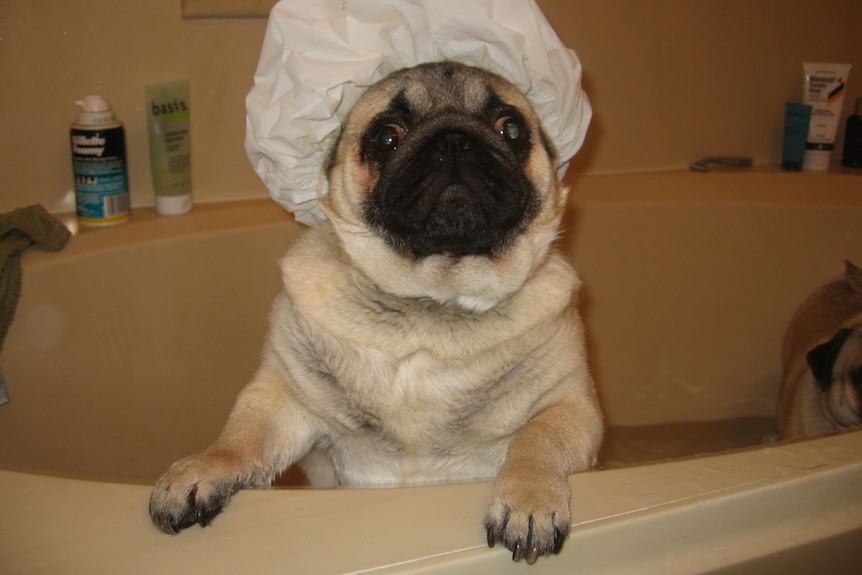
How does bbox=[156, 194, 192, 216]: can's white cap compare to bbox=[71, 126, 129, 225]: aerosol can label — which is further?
bbox=[156, 194, 192, 216]: can's white cap

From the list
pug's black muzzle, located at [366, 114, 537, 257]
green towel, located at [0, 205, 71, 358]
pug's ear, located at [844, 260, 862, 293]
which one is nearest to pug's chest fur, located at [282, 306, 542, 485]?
pug's black muzzle, located at [366, 114, 537, 257]

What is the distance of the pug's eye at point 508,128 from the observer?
1110 millimetres

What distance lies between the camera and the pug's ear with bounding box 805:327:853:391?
146 cm

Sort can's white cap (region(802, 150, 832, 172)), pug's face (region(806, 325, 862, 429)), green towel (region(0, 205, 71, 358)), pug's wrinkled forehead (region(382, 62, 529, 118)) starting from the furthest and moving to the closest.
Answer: can's white cap (region(802, 150, 832, 172)), pug's face (region(806, 325, 862, 429)), green towel (region(0, 205, 71, 358)), pug's wrinkled forehead (region(382, 62, 529, 118))

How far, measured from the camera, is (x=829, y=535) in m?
0.81

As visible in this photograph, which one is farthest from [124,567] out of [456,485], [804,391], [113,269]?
[804,391]

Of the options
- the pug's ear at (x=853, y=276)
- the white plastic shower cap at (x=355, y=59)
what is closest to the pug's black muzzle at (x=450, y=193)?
the white plastic shower cap at (x=355, y=59)

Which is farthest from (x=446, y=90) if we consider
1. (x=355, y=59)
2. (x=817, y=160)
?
(x=817, y=160)

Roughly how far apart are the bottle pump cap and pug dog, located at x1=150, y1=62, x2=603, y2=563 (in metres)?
0.59

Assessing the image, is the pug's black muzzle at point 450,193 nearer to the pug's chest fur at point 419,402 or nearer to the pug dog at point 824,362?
the pug's chest fur at point 419,402

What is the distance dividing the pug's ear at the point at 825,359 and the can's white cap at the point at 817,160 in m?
0.83

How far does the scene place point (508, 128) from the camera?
1117 mm

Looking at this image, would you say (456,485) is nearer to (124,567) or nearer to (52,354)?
(124,567)

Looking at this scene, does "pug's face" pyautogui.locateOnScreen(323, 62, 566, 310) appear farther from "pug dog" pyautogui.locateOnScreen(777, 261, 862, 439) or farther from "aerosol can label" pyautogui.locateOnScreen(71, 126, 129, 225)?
"pug dog" pyautogui.locateOnScreen(777, 261, 862, 439)
